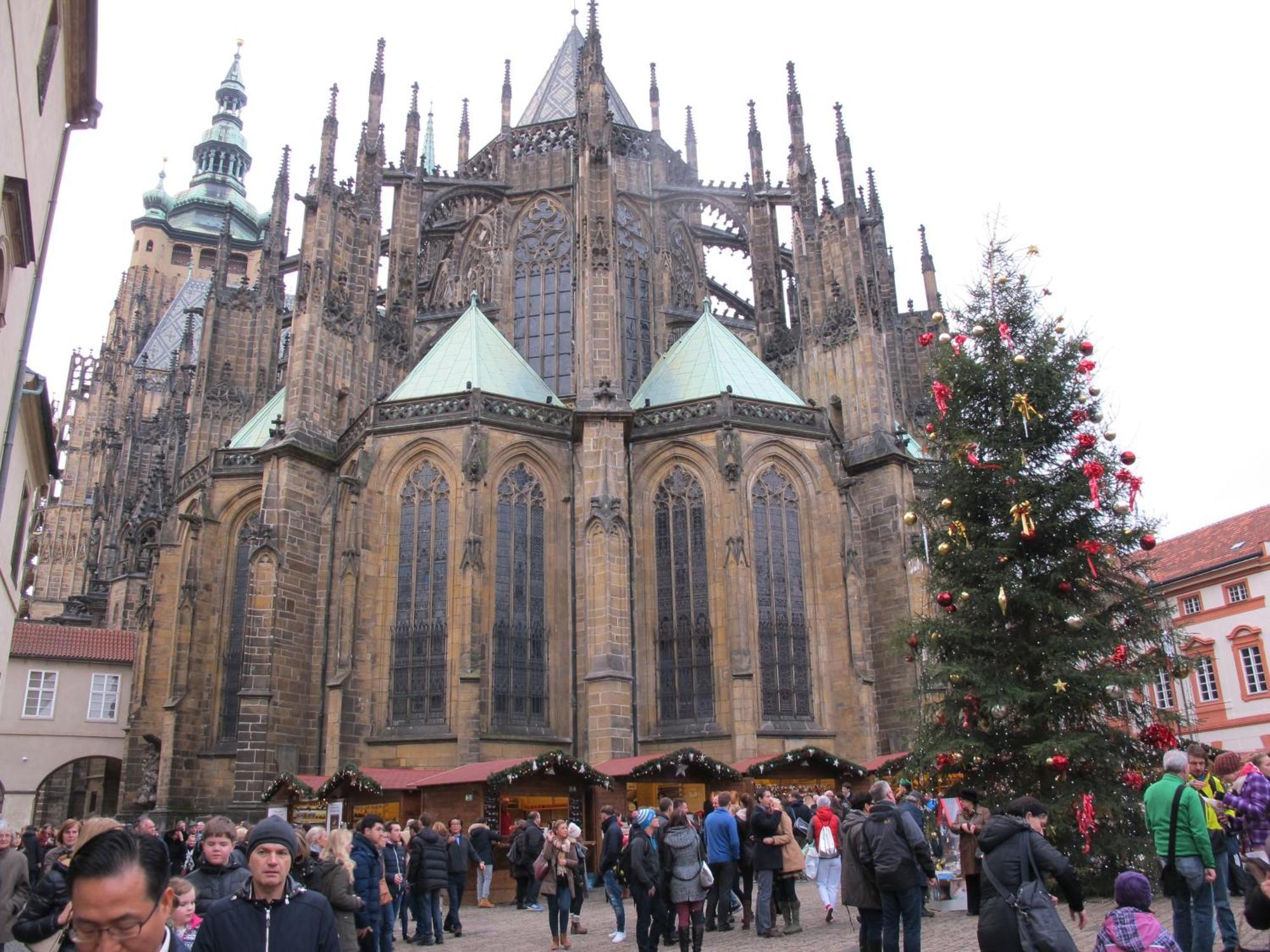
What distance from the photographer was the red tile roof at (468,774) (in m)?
20.5

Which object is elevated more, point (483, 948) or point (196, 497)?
point (196, 497)

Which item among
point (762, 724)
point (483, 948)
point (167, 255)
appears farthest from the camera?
point (167, 255)

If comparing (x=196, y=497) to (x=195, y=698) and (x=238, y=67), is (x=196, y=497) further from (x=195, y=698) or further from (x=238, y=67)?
(x=238, y=67)

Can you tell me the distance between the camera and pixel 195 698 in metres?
29.7

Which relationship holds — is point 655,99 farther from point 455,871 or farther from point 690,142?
point 455,871

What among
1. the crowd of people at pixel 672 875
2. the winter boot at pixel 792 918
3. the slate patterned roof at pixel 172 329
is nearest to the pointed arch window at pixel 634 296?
the crowd of people at pixel 672 875

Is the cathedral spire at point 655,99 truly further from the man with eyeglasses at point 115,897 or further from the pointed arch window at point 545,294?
the man with eyeglasses at point 115,897

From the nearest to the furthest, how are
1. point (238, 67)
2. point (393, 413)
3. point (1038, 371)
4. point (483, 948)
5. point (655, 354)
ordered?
point (483, 948), point (1038, 371), point (393, 413), point (655, 354), point (238, 67)

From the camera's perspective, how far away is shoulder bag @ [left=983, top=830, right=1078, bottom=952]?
6.64 meters

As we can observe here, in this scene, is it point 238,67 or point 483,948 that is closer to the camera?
point 483,948

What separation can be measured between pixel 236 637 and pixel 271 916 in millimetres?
28385

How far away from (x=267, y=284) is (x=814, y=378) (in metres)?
18.8

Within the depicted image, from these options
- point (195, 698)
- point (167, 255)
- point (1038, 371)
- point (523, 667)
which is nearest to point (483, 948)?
point (1038, 371)

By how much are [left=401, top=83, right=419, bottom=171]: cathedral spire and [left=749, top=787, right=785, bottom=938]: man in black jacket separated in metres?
30.0
